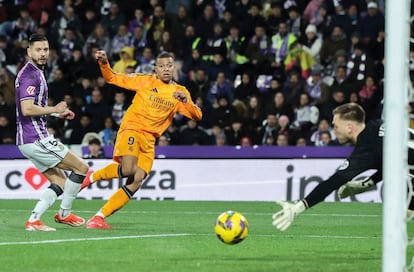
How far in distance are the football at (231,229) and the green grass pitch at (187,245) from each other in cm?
15

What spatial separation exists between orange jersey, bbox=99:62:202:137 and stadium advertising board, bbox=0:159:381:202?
246 inches

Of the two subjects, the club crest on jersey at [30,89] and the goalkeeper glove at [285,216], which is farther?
the club crest on jersey at [30,89]

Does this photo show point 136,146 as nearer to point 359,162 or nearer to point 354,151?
point 354,151

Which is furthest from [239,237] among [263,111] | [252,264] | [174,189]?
[263,111]

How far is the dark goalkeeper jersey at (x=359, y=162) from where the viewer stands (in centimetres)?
851

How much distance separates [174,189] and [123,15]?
20.7 ft

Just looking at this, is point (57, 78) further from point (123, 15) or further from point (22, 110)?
point (22, 110)

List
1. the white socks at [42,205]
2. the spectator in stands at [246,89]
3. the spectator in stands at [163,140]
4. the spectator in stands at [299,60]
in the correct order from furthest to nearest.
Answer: the spectator in stands at [299,60], the spectator in stands at [246,89], the spectator in stands at [163,140], the white socks at [42,205]

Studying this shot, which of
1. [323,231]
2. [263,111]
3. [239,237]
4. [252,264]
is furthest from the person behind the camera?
[263,111]

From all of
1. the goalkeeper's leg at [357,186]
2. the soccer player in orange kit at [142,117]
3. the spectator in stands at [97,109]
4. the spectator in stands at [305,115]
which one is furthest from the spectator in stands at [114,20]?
the goalkeeper's leg at [357,186]

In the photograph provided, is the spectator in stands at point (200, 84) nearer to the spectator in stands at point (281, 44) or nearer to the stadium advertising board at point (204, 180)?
the spectator in stands at point (281, 44)

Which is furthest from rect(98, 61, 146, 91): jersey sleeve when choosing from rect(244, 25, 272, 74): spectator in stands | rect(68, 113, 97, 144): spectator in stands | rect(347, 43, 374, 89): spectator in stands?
rect(244, 25, 272, 74): spectator in stands

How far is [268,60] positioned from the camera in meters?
21.8

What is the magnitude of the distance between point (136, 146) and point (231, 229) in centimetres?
347
